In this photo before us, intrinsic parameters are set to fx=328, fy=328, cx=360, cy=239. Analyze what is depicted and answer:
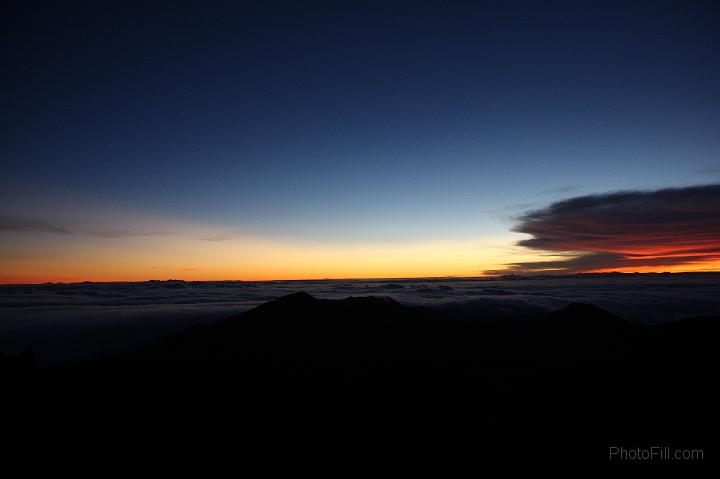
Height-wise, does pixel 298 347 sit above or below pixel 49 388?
above

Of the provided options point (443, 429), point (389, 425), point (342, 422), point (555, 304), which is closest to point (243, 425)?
point (342, 422)

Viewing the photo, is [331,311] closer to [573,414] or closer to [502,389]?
[502,389]

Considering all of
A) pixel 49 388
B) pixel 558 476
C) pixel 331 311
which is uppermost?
pixel 331 311

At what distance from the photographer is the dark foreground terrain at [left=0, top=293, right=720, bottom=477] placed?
80.8 feet

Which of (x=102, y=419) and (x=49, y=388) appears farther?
(x=49, y=388)

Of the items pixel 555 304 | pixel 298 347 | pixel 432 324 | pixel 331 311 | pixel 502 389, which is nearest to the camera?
pixel 502 389

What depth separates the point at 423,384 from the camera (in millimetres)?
34781

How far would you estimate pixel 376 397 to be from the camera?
32.5 meters

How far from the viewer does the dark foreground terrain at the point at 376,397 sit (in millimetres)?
24641

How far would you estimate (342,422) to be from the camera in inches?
1123

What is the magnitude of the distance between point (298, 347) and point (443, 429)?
64.2ft

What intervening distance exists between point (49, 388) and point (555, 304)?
82.2 m

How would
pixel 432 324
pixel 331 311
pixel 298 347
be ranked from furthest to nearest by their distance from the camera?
pixel 432 324 < pixel 331 311 < pixel 298 347

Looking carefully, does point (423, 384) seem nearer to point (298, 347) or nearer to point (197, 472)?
point (298, 347)
